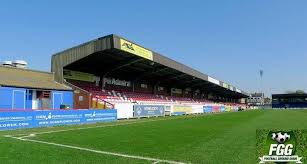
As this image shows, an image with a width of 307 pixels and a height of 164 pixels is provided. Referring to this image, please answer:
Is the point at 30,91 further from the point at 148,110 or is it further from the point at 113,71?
the point at 148,110

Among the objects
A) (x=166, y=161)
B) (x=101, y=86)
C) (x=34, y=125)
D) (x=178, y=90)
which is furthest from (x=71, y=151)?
(x=178, y=90)

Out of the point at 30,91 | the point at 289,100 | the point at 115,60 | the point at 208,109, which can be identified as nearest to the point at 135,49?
the point at 115,60

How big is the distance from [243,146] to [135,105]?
35258 mm

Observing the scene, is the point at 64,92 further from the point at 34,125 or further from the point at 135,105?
the point at 34,125

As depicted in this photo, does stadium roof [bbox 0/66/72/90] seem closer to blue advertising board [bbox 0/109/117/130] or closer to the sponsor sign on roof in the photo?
blue advertising board [bbox 0/109/117/130]

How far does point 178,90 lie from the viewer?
314ft

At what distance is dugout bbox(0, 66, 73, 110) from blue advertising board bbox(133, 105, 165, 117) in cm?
974

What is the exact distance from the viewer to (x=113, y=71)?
5838 cm

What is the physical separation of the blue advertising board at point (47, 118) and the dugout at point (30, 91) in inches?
229

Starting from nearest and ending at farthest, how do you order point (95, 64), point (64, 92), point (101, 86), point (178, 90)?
1. point (64, 92)
2. point (95, 64)
3. point (101, 86)
4. point (178, 90)

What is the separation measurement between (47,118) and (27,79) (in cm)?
1236

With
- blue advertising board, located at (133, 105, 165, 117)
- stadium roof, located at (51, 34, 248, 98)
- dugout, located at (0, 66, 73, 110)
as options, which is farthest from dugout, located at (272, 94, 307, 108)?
dugout, located at (0, 66, 73, 110)

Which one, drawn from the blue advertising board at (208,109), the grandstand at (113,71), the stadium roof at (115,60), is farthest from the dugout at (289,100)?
the stadium roof at (115,60)

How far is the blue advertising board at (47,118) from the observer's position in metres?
28.2
